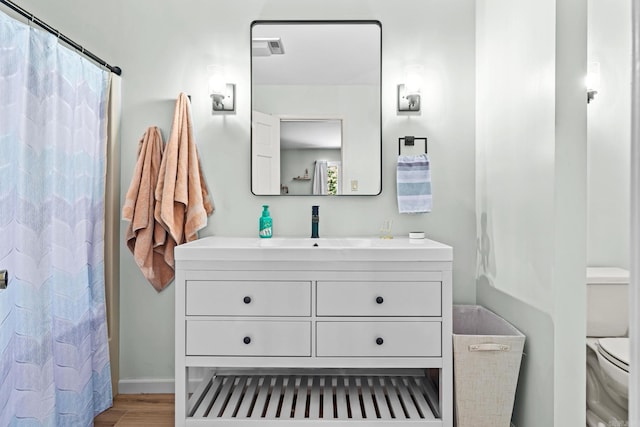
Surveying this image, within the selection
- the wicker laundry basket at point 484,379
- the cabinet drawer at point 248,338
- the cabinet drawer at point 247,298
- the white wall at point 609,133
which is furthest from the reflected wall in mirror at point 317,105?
the white wall at point 609,133

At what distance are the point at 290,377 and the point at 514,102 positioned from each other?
175 centimetres

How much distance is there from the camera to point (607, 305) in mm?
1923

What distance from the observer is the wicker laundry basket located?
5.87 ft

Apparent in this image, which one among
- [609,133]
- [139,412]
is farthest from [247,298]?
[609,133]

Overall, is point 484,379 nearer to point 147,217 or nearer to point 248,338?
point 248,338

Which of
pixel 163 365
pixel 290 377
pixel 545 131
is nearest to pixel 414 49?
pixel 545 131

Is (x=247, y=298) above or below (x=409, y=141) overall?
below

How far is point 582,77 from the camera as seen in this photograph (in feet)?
5.11

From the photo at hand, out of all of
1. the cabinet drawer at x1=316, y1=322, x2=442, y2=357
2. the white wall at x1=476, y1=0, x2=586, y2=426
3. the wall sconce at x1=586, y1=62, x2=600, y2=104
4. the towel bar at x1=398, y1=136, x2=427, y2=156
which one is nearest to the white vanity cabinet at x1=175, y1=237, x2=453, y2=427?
the cabinet drawer at x1=316, y1=322, x2=442, y2=357

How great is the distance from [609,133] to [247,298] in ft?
6.22

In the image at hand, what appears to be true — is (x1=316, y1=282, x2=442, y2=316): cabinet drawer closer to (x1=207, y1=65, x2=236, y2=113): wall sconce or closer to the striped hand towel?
the striped hand towel

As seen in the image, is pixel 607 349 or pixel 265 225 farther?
pixel 265 225

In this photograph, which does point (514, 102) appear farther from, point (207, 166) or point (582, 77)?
point (207, 166)

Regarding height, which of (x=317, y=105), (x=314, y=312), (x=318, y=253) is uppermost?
(x=317, y=105)
